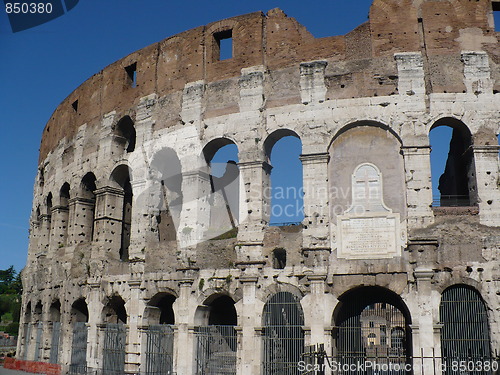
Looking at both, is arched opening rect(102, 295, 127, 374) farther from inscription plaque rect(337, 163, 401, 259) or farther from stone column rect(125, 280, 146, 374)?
inscription plaque rect(337, 163, 401, 259)

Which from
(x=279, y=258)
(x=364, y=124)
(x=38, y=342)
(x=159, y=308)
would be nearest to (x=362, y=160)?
(x=364, y=124)

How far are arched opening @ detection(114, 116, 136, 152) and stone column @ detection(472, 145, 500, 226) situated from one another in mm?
10634

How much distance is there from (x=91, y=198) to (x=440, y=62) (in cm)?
1218

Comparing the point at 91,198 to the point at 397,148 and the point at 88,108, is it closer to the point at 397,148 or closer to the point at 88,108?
the point at 88,108

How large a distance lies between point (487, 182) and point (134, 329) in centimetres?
1006

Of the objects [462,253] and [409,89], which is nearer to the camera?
[462,253]

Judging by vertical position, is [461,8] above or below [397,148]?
above

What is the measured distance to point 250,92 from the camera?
15.4m

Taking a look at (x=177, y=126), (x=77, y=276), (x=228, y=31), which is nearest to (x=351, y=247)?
(x=177, y=126)

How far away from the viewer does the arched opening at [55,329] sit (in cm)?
1839

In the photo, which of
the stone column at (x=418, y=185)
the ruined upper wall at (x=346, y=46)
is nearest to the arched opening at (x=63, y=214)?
the ruined upper wall at (x=346, y=46)

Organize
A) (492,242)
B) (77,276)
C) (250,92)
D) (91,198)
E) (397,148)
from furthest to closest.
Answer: (91,198) → (77,276) → (250,92) → (397,148) → (492,242)

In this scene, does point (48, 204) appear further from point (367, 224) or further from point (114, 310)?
point (367, 224)

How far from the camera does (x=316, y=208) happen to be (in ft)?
46.2
